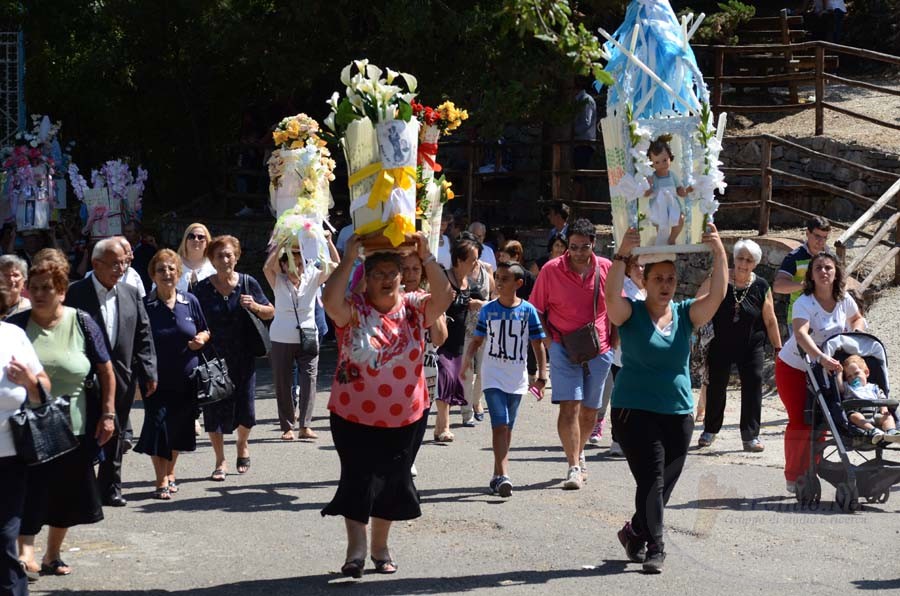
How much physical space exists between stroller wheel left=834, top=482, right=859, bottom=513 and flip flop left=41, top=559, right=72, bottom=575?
479 centimetres

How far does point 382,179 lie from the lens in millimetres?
6660

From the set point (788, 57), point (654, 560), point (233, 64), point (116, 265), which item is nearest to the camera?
point (654, 560)

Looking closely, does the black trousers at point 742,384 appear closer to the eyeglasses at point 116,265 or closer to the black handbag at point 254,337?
the black handbag at point 254,337

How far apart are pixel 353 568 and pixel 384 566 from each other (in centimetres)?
26

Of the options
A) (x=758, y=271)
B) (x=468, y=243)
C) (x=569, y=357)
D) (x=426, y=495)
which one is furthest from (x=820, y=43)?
(x=426, y=495)

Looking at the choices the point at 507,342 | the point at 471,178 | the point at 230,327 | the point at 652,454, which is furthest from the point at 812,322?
the point at 471,178

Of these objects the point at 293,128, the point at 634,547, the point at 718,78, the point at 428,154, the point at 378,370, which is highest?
the point at 718,78

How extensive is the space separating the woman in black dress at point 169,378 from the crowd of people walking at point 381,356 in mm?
13

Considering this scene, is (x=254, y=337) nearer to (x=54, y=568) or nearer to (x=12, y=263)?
(x=12, y=263)

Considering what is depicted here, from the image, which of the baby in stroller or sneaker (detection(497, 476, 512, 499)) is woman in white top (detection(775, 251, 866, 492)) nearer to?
the baby in stroller

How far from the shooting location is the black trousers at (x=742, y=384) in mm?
10836

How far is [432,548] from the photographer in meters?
7.50

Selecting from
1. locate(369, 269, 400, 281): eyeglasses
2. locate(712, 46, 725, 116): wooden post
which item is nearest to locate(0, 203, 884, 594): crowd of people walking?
locate(369, 269, 400, 281): eyeglasses

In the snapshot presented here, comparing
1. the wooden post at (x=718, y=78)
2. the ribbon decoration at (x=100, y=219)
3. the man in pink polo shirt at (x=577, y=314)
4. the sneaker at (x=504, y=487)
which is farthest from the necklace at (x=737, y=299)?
the ribbon decoration at (x=100, y=219)
